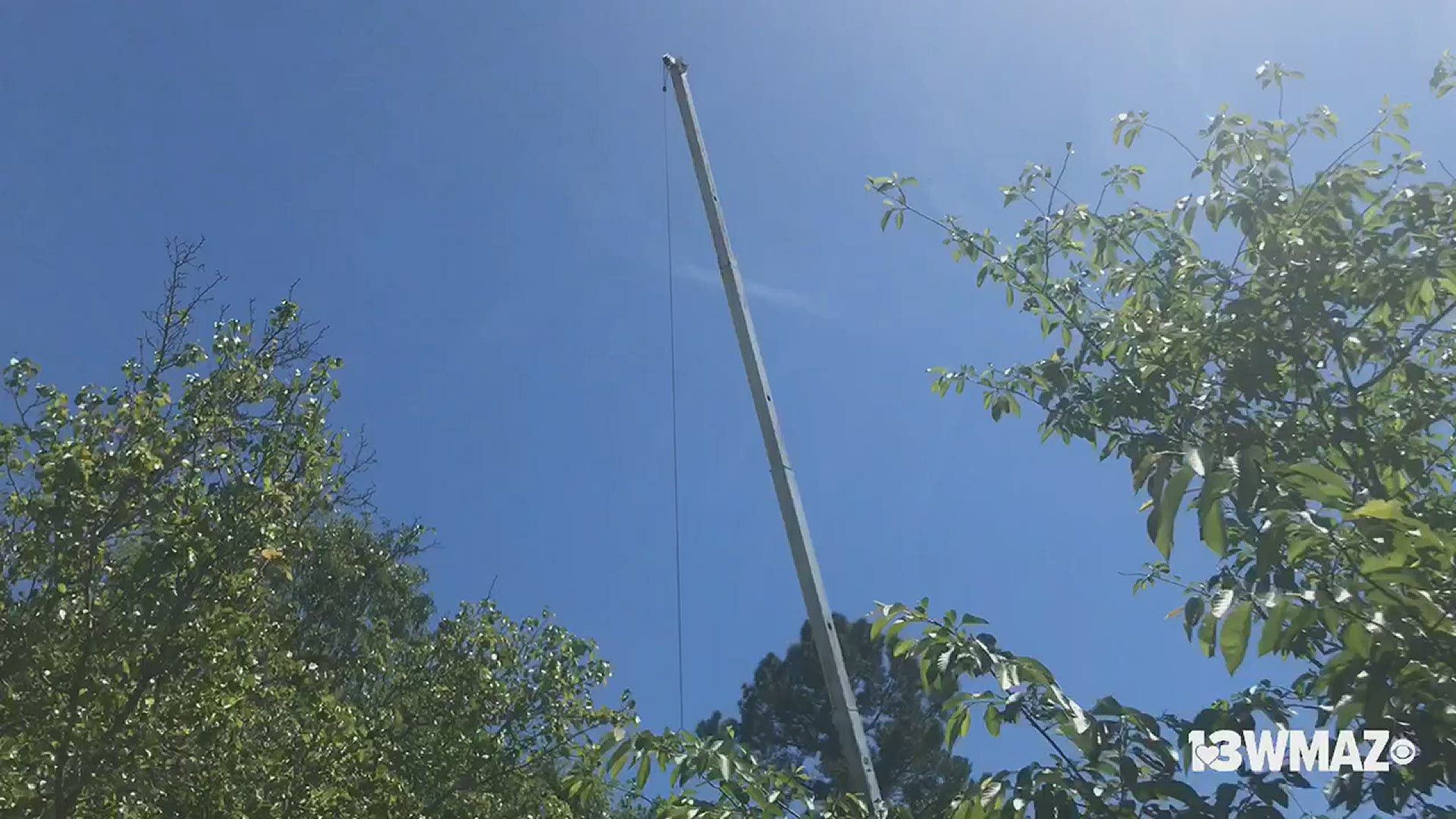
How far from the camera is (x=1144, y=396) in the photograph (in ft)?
18.9

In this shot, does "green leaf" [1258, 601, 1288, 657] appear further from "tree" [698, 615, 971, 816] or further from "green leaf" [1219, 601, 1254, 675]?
"tree" [698, 615, 971, 816]

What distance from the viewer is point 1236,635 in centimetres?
281

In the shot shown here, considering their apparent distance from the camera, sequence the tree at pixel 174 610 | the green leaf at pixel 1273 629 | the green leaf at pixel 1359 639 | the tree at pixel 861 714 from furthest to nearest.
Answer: the tree at pixel 861 714 < the tree at pixel 174 610 < the green leaf at pixel 1359 639 < the green leaf at pixel 1273 629

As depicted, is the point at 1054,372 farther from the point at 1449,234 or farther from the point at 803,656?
the point at 803,656

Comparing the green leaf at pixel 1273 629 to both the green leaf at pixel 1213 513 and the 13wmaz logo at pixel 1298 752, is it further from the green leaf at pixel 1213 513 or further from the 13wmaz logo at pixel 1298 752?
the 13wmaz logo at pixel 1298 752

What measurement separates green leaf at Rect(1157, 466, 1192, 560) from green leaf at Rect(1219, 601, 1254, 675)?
0.76 feet

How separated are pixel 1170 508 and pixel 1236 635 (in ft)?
1.19

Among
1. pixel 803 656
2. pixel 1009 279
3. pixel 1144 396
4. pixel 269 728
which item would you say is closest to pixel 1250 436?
pixel 1144 396

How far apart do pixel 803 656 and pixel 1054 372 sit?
33.5 m

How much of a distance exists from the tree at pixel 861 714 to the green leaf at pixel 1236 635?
31994mm

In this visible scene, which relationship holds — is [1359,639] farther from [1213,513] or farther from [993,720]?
[993,720]

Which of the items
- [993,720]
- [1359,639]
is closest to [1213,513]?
[1359,639]

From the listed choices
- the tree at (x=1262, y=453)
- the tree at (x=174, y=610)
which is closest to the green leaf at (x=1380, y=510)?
the tree at (x=1262, y=453)

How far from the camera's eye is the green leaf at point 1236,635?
9.21 feet
